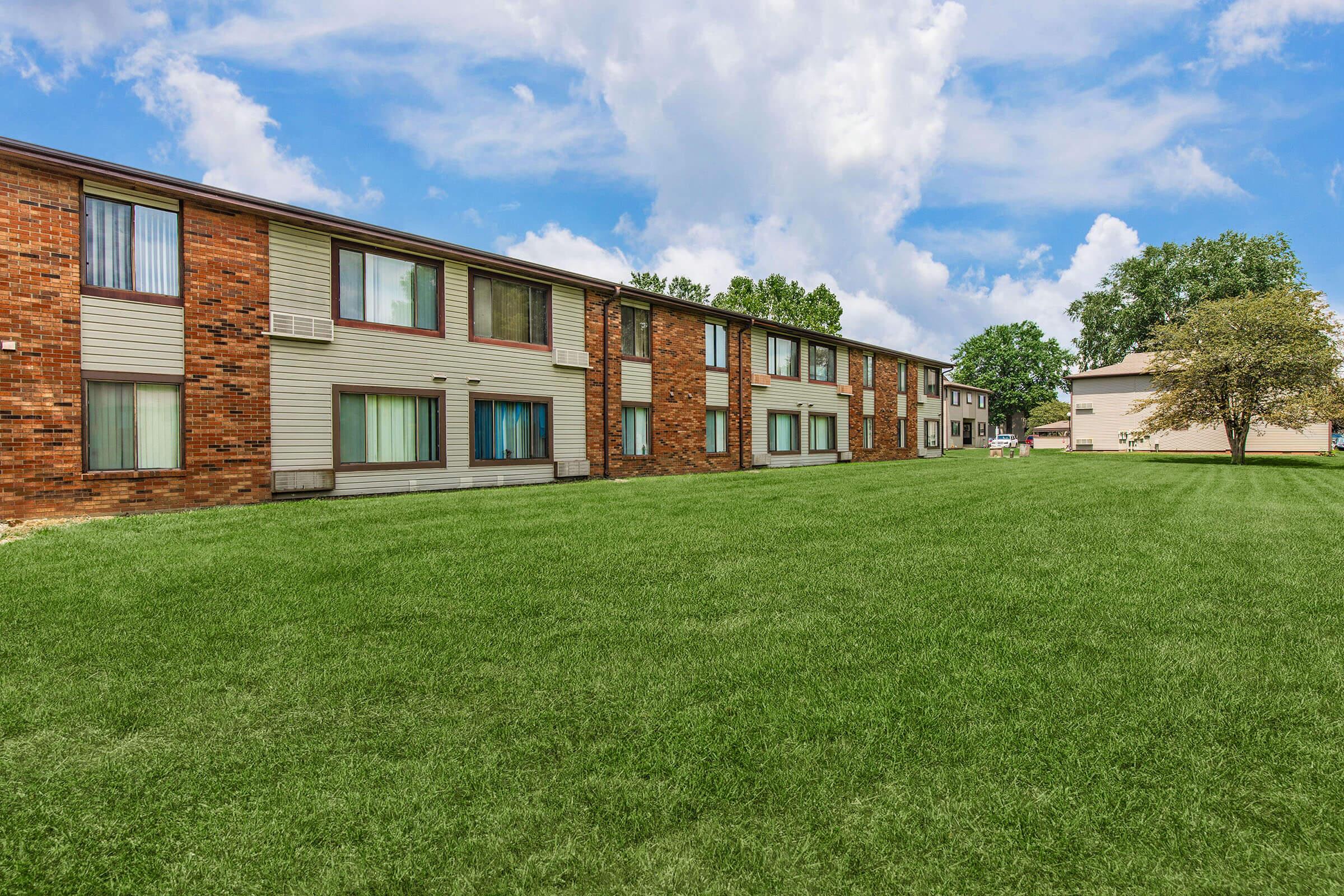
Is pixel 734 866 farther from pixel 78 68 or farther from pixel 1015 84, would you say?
pixel 78 68

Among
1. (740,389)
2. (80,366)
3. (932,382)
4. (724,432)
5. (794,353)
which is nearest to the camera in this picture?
(80,366)

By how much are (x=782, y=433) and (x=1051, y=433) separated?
2608 inches

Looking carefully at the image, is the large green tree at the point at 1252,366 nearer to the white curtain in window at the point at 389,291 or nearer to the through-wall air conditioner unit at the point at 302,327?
the white curtain in window at the point at 389,291

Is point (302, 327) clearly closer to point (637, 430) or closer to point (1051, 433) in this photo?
point (637, 430)

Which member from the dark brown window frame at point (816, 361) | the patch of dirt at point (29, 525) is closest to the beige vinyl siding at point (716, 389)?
the dark brown window frame at point (816, 361)

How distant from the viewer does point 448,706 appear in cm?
340

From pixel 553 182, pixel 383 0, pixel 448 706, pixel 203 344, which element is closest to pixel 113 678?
pixel 448 706

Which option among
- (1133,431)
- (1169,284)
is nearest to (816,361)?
(1133,431)

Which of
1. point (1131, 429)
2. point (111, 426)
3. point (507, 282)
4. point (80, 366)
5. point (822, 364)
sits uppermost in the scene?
point (507, 282)

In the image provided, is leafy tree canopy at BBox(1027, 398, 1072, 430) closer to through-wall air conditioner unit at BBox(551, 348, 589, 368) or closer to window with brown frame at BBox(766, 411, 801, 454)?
window with brown frame at BBox(766, 411, 801, 454)

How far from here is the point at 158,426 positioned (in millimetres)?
10578

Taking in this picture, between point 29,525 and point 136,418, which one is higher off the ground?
point 136,418

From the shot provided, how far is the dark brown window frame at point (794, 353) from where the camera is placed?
22.9 m

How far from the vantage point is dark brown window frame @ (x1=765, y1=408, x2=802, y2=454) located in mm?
22703
